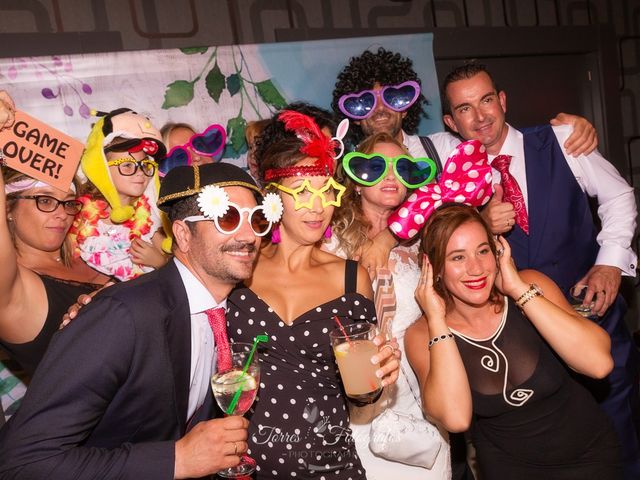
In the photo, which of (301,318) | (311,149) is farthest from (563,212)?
(301,318)

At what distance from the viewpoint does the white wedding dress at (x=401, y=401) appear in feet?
8.00

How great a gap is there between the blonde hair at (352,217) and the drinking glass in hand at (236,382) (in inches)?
36.8

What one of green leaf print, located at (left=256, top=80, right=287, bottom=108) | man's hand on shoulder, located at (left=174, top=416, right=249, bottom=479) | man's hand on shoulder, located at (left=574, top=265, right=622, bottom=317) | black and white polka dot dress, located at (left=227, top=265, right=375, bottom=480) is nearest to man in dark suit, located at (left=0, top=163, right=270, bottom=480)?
man's hand on shoulder, located at (left=174, top=416, right=249, bottom=479)

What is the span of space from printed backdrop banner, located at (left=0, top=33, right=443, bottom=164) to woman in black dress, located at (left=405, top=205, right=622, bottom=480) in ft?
4.35

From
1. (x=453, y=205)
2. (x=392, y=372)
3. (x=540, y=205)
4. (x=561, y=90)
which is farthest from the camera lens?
(x=561, y=90)

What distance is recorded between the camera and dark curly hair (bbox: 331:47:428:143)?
128 inches

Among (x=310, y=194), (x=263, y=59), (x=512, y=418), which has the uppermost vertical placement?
(x=263, y=59)

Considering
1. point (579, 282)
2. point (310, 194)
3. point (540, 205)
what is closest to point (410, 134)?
point (540, 205)

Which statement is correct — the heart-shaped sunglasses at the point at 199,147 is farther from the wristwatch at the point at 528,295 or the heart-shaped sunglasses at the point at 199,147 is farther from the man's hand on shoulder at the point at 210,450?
the wristwatch at the point at 528,295

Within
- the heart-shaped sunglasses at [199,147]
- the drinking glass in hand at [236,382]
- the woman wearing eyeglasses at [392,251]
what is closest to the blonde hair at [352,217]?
the woman wearing eyeglasses at [392,251]

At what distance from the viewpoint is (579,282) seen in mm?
3033

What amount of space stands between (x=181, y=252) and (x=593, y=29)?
4.00 meters

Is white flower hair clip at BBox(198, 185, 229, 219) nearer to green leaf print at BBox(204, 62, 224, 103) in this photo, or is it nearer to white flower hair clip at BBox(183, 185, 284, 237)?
white flower hair clip at BBox(183, 185, 284, 237)

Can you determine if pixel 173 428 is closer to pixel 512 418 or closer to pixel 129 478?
pixel 129 478
